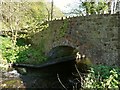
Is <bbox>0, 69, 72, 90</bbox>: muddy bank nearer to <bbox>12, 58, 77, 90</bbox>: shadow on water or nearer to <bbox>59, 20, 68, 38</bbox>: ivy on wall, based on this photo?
<bbox>12, 58, 77, 90</bbox>: shadow on water

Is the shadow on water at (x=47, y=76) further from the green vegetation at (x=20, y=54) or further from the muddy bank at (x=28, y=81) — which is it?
the green vegetation at (x=20, y=54)

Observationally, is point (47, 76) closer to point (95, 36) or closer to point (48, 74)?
point (48, 74)

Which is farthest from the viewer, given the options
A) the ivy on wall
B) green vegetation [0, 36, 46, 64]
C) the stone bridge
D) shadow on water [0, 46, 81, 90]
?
green vegetation [0, 36, 46, 64]

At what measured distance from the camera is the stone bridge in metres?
8.62

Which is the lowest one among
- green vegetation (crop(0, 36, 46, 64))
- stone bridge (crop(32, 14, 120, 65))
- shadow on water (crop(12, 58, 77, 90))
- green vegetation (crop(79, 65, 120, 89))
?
shadow on water (crop(12, 58, 77, 90))

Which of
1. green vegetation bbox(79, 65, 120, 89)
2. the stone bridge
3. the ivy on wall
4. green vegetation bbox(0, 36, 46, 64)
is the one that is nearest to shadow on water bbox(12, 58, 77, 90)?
green vegetation bbox(0, 36, 46, 64)

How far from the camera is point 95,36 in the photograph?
9461 mm

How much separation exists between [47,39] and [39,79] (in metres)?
3.89

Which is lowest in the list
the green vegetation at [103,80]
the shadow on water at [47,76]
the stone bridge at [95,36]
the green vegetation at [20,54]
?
the shadow on water at [47,76]

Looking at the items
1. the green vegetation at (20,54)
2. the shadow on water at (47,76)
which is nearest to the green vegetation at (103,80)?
the shadow on water at (47,76)

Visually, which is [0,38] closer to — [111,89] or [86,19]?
[86,19]

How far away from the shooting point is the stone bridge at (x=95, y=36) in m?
8.62

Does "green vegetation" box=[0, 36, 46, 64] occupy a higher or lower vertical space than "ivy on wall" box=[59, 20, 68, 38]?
lower

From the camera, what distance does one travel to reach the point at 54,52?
Result: 1530 cm
